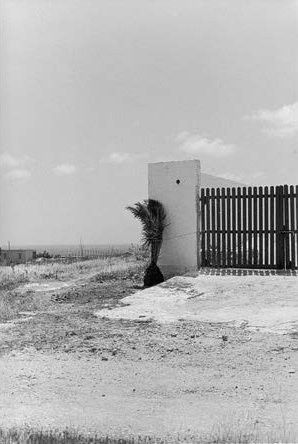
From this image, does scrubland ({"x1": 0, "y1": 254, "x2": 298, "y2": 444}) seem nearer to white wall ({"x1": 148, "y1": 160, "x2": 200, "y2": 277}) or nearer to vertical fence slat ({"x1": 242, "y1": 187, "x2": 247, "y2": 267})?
white wall ({"x1": 148, "y1": 160, "x2": 200, "y2": 277})

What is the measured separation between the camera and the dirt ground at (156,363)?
5.66 m

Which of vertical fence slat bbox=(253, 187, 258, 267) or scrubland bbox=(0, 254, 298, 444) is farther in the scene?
vertical fence slat bbox=(253, 187, 258, 267)

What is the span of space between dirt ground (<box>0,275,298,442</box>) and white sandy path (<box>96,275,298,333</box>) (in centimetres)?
3

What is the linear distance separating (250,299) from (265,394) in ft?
17.8

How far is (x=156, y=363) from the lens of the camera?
7.48 meters

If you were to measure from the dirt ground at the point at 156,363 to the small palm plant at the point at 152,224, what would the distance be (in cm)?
234

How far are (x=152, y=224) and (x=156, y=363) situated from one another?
24.7 feet

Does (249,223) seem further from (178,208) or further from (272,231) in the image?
(178,208)

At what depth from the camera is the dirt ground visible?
566 centimetres

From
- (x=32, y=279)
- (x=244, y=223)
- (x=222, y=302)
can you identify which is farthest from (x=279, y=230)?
(x=32, y=279)

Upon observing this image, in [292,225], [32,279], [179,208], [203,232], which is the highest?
[179,208]

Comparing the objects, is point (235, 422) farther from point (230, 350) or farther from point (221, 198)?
point (221, 198)

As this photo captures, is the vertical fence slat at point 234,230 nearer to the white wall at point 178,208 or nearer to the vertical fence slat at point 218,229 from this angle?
the vertical fence slat at point 218,229

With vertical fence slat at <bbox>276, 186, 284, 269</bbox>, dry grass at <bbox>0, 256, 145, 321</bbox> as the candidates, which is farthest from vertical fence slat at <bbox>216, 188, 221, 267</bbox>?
dry grass at <bbox>0, 256, 145, 321</bbox>
